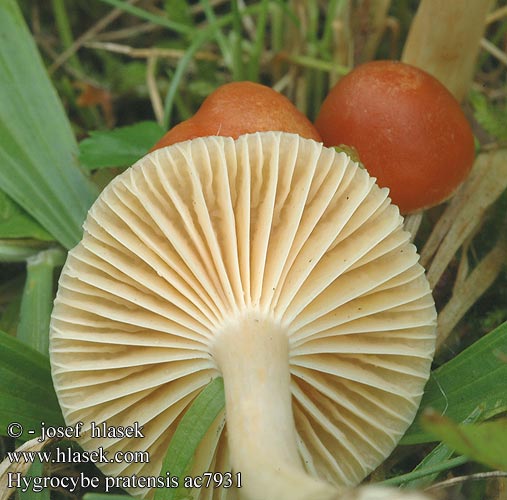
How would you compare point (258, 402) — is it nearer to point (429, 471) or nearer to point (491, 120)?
point (429, 471)

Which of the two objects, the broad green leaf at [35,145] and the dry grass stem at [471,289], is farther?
the broad green leaf at [35,145]

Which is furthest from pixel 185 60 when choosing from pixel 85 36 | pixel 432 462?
pixel 432 462

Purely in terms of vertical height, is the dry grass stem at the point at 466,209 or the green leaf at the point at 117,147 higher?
the green leaf at the point at 117,147

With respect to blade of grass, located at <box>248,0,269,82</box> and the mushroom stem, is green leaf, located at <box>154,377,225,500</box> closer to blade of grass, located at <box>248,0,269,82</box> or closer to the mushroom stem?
the mushroom stem

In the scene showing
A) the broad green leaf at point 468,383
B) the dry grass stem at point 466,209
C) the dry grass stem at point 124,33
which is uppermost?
the dry grass stem at point 124,33

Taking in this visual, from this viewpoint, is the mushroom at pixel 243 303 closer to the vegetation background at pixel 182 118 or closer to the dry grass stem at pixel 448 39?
the vegetation background at pixel 182 118

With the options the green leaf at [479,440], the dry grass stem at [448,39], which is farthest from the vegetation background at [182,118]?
the dry grass stem at [448,39]

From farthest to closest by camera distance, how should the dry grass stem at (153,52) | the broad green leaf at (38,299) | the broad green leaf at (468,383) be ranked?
the dry grass stem at (153,52), the broad green leaf at (38,299), the broad green leaf at (468,383)

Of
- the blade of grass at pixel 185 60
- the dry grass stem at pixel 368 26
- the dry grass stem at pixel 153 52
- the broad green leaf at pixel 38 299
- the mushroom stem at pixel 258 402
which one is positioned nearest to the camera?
the mushroom stem at pixel 258 402

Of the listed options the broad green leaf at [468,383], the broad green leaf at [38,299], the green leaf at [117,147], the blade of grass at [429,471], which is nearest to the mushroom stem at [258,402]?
the blade of grass at [429,471]
